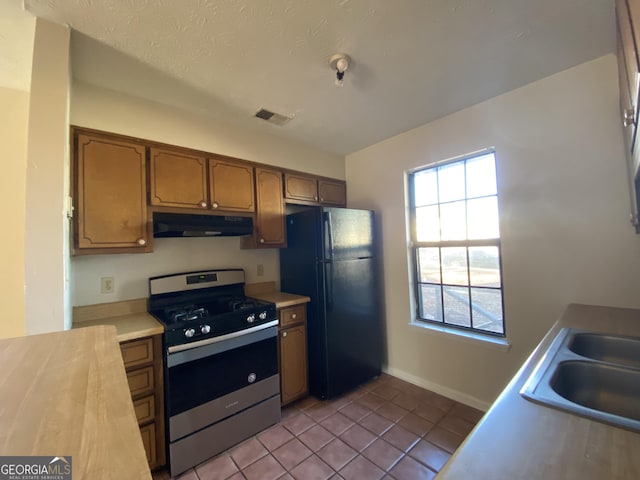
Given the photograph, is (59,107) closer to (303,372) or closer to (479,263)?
(303,372)

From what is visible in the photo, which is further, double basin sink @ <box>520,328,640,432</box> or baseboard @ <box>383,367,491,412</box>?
baseboard @ <box>383,367,491,412</box>

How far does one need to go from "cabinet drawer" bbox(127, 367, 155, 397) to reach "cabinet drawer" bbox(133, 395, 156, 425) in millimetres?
53

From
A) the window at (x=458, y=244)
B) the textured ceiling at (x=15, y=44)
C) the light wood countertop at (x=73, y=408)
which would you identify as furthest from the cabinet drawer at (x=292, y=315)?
the textured ceiling at (x=15, y=44)

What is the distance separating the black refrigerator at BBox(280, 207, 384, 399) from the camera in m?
2.38

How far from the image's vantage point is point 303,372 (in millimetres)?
2439

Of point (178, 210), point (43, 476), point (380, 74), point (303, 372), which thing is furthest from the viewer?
point (303, 372)

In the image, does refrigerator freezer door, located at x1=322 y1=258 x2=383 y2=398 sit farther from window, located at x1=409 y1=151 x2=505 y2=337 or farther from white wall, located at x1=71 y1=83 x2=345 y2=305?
white wall, located at x1=71 y1=83 x2=345 y2=305

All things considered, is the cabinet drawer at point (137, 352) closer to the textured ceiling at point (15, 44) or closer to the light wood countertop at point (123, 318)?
the light wood countertop at point (123, 318)

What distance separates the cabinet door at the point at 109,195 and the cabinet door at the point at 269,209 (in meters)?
0.86

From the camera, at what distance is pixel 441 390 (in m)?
2.44

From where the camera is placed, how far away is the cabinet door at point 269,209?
2453 mm

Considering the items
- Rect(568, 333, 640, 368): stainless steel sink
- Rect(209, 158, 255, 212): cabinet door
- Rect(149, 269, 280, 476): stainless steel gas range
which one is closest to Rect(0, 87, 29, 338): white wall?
Rect(149, 269, 280, 476): stainless steel gas range

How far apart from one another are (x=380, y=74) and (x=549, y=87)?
1165 millimetres

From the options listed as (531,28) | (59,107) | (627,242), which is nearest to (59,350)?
(59,107)
